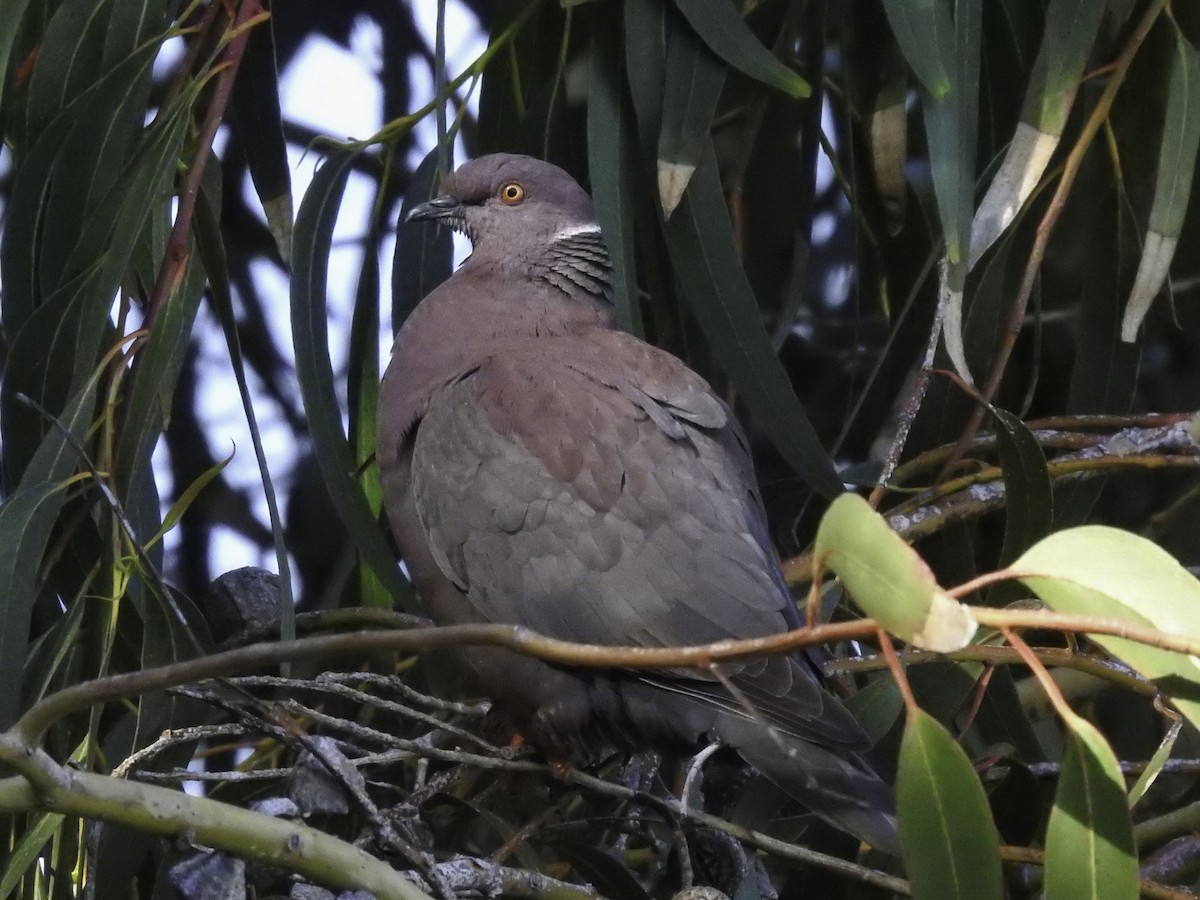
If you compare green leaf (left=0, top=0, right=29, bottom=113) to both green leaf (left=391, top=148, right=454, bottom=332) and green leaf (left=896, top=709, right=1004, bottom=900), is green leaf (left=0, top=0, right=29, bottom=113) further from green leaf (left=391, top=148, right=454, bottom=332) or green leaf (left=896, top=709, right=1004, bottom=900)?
green leaf (left=896, top=709, right=1004, bottom=900)

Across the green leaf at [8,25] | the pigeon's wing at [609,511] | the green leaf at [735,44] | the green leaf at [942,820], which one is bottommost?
the green leaf at [942,820]

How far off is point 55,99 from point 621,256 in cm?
87

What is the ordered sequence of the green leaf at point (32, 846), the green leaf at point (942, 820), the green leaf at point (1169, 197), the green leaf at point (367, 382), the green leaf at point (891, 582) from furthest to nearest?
the green leaf at point (367, 382)
the green leaf at point (1169, 197)
the green leaf at point (32, 846)
the green leaf at point (942, 820)
the green leaf at point (891, 582)

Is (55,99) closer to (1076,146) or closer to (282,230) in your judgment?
(282,230)

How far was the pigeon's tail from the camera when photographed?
1.73 m

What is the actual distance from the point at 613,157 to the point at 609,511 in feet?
1.81

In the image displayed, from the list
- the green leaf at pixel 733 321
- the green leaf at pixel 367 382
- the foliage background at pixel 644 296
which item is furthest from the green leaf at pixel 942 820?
the green leaf at pixel 367 382


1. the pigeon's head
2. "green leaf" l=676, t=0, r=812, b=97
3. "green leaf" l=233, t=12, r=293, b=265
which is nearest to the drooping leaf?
"green leaf" l=676, t=0, r=812, b=97

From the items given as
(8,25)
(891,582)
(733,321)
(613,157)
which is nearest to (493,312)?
(613,157)

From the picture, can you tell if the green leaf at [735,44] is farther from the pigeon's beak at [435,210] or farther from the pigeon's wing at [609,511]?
the pigeon's beak at [435,210]

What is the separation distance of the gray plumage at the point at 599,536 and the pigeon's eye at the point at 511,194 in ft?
1.03

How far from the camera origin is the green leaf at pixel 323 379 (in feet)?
7.09

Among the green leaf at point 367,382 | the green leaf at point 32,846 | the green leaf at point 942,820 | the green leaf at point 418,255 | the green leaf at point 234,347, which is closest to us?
the green leaf at point 942,820

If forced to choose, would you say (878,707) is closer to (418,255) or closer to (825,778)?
(825,778)
